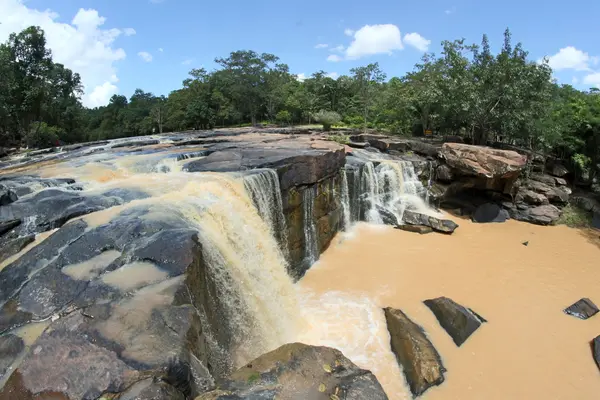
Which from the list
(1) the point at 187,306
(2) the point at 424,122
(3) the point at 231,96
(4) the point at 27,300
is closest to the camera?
(1) the point at 187,306

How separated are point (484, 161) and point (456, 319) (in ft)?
25.9

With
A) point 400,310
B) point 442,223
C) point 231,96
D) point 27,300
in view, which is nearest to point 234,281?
point 27,300

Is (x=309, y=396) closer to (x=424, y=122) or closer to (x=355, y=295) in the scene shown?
(x=355, y=295)

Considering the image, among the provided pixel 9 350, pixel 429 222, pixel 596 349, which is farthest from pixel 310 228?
pixel 9 350

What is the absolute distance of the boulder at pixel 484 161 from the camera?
12.3m

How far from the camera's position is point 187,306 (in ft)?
12.1

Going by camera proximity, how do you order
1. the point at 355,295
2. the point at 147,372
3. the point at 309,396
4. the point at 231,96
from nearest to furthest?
the point at 147,372 → the point at 309,396 → the point at 355,295 → the point at 231,96

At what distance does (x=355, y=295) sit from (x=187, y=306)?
472 centimetres

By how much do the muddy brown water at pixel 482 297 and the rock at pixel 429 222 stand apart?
308mm

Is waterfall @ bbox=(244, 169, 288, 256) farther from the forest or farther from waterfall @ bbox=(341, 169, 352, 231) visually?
the forest

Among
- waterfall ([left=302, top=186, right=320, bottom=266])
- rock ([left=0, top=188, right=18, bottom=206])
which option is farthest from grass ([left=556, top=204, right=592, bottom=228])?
rock ([left=0, top=188, right=18, bottom=206])

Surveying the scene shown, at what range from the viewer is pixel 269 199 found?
8195 millimetres

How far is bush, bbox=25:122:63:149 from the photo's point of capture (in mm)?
25250

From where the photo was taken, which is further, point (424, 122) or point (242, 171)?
point (424, 122)
